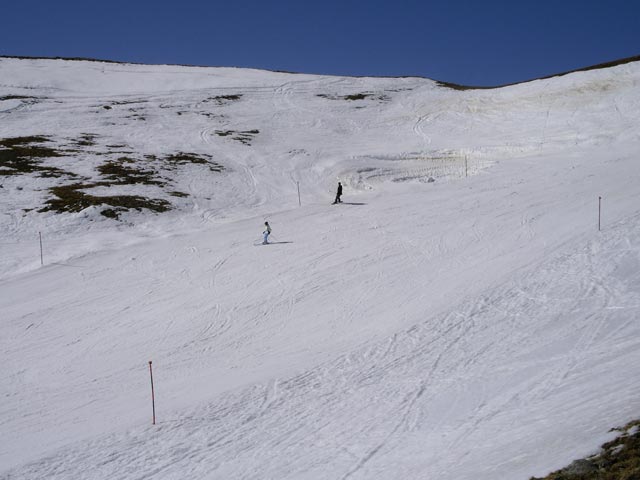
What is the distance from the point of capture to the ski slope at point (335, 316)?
10.6 metres

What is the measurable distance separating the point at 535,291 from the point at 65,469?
1307 cm

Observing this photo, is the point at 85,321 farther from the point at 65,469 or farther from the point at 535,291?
the point at 535,291

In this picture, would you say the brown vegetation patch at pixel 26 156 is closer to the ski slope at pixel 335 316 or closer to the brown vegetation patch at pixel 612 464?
the ski slope at pixel 335 316

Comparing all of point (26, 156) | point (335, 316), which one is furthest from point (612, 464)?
point (26, 156)

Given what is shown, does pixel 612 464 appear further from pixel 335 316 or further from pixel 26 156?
pixel 26 156

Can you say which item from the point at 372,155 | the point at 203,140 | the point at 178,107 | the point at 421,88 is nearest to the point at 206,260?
the point at 372,155

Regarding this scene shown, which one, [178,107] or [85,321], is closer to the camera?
[85,321]

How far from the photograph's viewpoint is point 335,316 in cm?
1725

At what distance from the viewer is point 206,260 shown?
23016mm

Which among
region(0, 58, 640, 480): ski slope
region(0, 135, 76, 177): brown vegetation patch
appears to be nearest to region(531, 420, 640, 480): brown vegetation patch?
region(0, 58, 640, 480): ski slope

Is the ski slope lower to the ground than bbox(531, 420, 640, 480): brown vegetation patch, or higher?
higher

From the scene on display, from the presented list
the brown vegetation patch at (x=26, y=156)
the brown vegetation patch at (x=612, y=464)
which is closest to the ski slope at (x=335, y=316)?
the brown vegetation patch at (x=612, y=464)

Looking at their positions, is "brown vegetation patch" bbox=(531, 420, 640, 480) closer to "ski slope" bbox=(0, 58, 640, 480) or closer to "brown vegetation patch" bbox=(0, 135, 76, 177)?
"ski slope" bbox=(0, 58, 640, 480)

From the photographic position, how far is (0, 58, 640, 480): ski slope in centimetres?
1063
